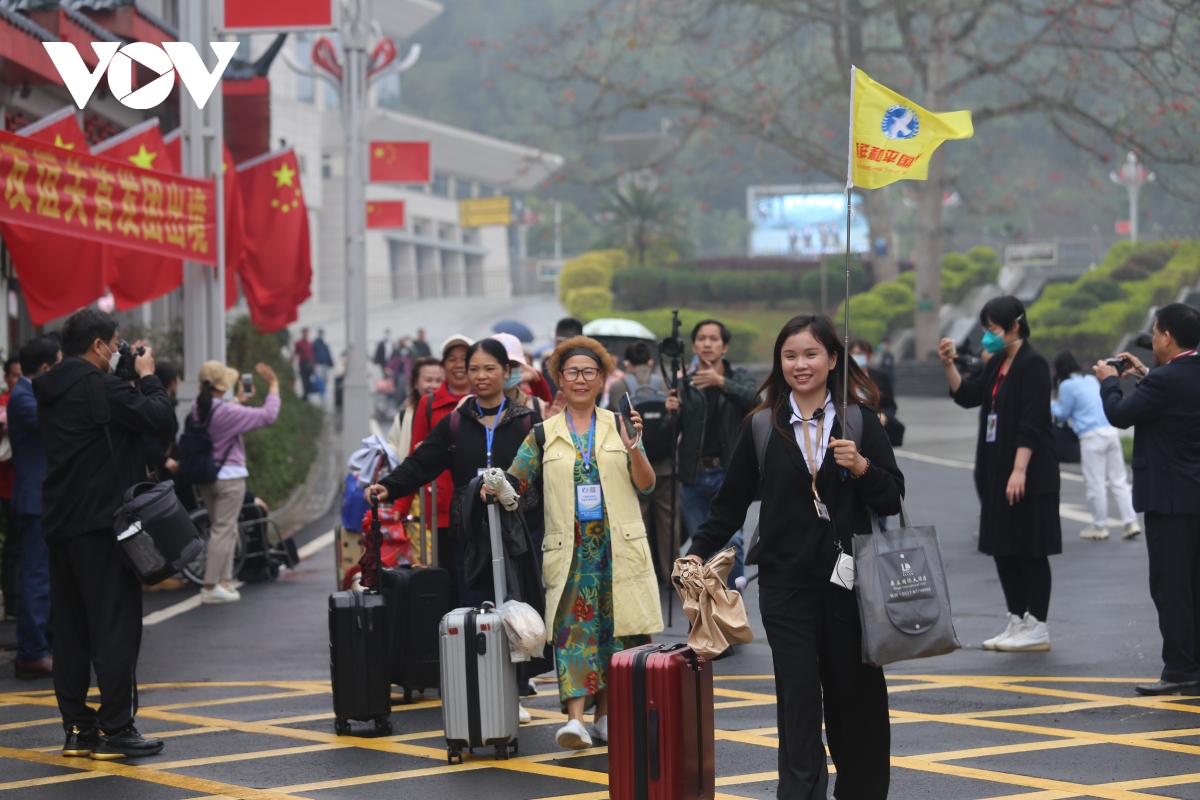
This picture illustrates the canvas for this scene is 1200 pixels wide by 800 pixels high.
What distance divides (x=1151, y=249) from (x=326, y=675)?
37594 mm

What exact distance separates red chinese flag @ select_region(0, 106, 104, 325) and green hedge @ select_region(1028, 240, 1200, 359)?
83.9 feet

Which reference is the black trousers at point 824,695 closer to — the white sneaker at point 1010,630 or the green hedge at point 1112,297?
the white sneaker at point 1010,630

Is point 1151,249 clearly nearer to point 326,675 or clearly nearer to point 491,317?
point 491,317

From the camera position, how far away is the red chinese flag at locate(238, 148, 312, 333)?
16875 mm

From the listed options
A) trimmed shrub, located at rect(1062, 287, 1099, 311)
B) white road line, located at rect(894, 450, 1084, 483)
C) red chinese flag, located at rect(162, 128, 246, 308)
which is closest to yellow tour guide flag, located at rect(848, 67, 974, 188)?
red chinese flag, located at rect(162, 128, 246, 308)

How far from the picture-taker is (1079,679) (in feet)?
26.0

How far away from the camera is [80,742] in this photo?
6566 millimetres

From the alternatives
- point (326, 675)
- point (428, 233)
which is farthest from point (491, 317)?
point (326, 675)

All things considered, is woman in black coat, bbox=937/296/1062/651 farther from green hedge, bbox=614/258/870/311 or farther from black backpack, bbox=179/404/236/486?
green hedge, bbox=614/258/870/311

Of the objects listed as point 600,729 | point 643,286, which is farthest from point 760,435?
point 643,286

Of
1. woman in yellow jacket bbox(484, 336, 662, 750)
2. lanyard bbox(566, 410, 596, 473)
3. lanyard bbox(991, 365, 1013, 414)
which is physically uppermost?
lanyard bbox(991, 365, 1013, 414)

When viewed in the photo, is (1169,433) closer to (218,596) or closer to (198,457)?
(198,457)

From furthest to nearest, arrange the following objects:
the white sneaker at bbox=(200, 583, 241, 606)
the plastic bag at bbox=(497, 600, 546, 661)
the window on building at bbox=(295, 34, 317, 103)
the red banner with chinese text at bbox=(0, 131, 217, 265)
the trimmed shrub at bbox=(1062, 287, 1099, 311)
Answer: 1. the window on building at bbox=(295, 34, 317, 103)
2. the trimmed shrub at bbox=(1062, 287, 1099, 311)
3. the white sneaker at bbox=(200, 583, 241, 606)
4. the red banner with chinese text at bbox=(0, 131, 217, 265)
5. the plastic bag at bbox=(497, 600, 546, 661)

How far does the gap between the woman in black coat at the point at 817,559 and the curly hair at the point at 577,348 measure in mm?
1698
